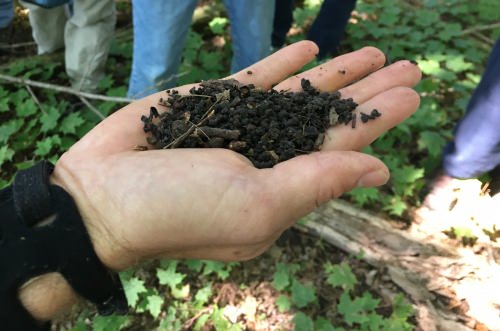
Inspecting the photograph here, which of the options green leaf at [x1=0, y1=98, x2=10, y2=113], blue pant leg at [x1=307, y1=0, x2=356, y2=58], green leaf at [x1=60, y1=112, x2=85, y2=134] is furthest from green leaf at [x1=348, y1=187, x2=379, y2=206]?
green leaf at [x1=0, y1=98, x2=10, y2=113]

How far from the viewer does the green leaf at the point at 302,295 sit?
2725mm

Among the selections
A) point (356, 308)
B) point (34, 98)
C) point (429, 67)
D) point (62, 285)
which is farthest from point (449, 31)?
point (62, 285)

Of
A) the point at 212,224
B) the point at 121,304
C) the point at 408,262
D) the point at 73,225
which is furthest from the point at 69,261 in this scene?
the point at 408,262

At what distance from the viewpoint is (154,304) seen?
105 inches

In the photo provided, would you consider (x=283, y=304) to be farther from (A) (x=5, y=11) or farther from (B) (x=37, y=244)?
(A) (x=5, y=11)

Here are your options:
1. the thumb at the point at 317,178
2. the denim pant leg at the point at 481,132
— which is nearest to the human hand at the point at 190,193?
the thumb at the point at 317,178

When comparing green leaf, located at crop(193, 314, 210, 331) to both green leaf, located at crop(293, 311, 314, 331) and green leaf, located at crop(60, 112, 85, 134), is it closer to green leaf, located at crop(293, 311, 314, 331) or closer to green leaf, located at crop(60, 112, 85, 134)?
green leaf, located at crop(293, 311, 314, 331)

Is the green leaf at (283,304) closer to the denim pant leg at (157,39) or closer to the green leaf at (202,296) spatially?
the green leaf at (202,296)

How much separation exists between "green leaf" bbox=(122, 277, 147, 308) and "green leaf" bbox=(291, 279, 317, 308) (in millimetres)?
960

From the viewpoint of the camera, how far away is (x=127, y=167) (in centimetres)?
182

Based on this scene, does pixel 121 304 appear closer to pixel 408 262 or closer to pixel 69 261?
pixel 69 261

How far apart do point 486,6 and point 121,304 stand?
5419mm

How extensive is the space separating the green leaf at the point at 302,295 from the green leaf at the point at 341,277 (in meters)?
0.15

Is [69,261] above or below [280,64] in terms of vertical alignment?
below
